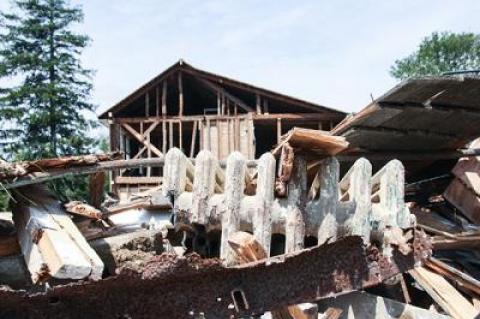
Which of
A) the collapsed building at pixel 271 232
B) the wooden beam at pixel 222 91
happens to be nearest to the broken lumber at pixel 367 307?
the collapsed building at pixel 271 232

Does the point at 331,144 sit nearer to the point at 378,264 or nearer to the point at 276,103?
the point at 378,264

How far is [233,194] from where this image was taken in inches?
142

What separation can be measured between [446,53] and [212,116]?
28337mm

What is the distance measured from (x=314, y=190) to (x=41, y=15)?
81.3 feet

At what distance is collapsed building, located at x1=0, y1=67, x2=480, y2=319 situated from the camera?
8.93ft

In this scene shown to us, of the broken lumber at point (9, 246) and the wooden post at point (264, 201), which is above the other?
the wooden post at point (264, 201)

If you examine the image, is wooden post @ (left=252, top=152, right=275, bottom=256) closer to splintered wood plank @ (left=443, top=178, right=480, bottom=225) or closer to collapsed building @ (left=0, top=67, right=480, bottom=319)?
collapsed building @ (left=0, top=67, right=480, bottom=319)

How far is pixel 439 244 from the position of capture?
5.21 meters

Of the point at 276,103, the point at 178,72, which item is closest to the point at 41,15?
the point at 178,72

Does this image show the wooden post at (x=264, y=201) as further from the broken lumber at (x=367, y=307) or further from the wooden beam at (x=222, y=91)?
A: the wooden beam at (x=222, y=91)

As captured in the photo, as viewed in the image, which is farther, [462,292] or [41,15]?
[41,15]

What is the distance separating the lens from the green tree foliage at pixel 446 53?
40312 millimetres

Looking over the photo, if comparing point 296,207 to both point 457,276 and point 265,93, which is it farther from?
point 265,93

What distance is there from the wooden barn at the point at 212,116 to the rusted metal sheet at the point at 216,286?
14.3 meters
